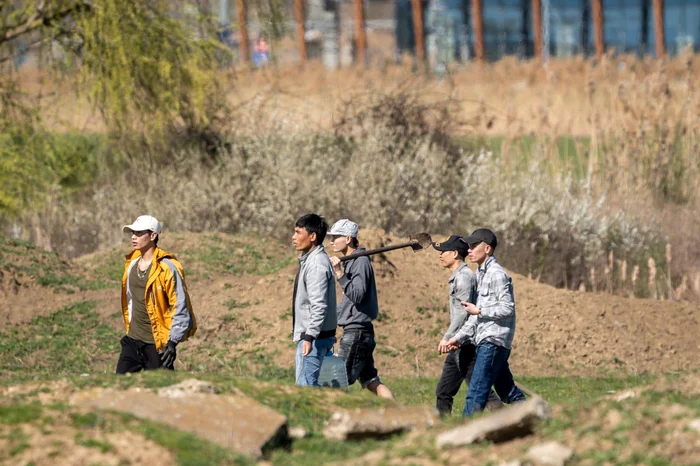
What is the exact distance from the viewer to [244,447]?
7504 millimetres

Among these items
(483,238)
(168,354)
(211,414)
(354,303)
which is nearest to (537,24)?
(354,303)

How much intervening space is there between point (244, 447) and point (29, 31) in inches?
659

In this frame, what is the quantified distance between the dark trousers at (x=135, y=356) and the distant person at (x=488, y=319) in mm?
2501

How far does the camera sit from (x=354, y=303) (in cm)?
1020

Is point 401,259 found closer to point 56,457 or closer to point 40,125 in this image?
point 40,125

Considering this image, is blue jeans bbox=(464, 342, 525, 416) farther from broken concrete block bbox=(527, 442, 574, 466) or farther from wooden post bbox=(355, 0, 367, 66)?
wooden post bbox=(355, 0, 367, 66)

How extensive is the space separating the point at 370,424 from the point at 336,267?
252 centimetres

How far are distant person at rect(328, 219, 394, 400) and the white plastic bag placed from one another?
0.53 m

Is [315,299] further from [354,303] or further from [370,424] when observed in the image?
[370,424]

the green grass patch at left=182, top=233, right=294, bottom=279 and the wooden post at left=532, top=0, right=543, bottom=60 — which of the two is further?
the wooden post at left=532, top=0, right=543, bottom=60

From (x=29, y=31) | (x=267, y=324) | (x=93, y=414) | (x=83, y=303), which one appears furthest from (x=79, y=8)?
(x=93, y=414)

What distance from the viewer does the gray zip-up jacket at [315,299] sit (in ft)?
30.6

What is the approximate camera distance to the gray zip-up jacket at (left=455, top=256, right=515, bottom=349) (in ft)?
30.2

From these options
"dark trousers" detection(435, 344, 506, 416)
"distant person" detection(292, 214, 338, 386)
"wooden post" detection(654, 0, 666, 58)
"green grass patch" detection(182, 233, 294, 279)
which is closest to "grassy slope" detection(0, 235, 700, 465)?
"distant person" detection(292, 214, 338, 386)
